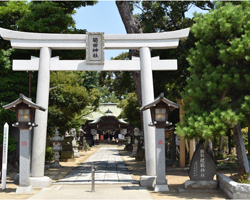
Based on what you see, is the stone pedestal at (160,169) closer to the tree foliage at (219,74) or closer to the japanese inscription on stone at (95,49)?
the tree foliage at (219,74)

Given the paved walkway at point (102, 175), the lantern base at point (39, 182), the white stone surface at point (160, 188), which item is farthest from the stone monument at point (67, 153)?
the white stone surface at point (160, 188)

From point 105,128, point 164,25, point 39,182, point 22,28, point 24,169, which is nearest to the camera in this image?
point 24,169

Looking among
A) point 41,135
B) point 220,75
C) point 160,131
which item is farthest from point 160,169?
point 41,135

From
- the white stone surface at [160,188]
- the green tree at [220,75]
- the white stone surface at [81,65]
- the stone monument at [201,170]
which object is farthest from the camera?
the white stone surface at [81,65]

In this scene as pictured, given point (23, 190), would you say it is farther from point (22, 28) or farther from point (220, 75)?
point (22, 28)

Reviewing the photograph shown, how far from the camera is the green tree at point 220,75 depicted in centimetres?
782

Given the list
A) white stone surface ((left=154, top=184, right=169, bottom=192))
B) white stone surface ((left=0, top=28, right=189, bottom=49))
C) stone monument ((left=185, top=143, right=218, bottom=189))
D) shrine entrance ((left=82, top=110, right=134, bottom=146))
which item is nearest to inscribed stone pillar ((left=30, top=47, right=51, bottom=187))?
white stone surface ((left=0, top=28, right=189, bottom=49))

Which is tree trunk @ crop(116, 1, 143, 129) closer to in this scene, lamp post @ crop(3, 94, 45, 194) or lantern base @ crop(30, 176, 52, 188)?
lamp post @ crop(3, 94, 45, 194)

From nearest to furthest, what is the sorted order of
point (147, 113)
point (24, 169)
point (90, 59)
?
1. point (24, 169)
2. point (147, 113)
3. point (90, 59)

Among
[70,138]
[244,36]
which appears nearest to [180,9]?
[244,36]

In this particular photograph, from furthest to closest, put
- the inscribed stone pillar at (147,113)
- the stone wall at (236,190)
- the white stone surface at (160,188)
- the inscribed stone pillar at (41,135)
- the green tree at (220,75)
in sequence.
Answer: the inscribed stone pillar at (147,113) → the inscribed stone pillar at (41,135) → the white stone surface at (160,188) → the green tree at (220,75) → the stone wall at (236,190)

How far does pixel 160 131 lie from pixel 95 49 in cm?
386

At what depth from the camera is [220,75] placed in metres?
8.27

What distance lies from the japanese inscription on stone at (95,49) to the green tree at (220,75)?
10.6 feet
